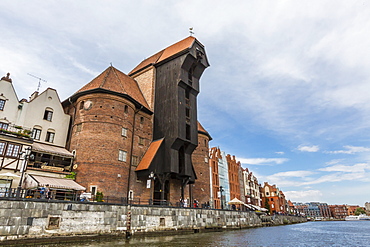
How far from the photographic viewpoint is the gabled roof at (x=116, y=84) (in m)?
31.4

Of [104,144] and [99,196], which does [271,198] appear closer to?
[104,144]

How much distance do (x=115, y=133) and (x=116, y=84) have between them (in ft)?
24.3

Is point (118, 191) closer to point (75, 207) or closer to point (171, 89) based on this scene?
point (75, 207)

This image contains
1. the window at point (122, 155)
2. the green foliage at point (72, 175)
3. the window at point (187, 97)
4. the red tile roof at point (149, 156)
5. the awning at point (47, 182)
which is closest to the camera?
the awning at point (47, 182)

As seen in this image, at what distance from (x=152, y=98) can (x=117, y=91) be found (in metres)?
6.80

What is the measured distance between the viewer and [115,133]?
95.3 feet

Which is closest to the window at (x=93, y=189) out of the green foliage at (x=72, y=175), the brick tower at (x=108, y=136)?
the brick tower at (x=108, y=136)

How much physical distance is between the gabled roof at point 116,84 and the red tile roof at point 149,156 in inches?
242

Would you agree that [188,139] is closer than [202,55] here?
Yes

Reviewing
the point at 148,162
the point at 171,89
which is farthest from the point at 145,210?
the point at 171,89

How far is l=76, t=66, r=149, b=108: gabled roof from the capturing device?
31447 millimetres

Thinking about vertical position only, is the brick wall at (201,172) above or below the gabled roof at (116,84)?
below

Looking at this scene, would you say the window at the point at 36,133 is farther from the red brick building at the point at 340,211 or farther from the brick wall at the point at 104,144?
the red brick building at the point at 340,211

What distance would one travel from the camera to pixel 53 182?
2262 centimetres
